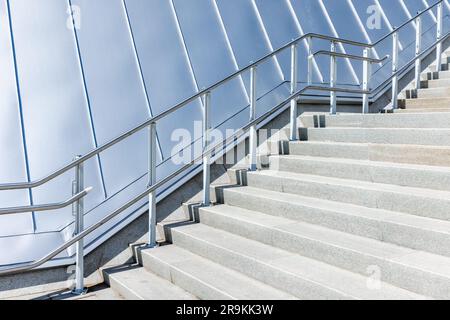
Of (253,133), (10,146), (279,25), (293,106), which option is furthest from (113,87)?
(279,25)

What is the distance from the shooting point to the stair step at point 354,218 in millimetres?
2830

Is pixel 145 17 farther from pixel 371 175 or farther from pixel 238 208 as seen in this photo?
pixel 371 175

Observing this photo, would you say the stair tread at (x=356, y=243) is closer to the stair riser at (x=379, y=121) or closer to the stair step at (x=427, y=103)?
the stair riser at (x=379, y=121)

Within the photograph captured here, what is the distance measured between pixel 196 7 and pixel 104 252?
350 centimetres

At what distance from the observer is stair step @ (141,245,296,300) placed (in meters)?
2.97

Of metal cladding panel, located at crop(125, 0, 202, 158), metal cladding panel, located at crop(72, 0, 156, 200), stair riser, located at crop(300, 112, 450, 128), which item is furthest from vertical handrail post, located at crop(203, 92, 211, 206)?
stair riser, located at crop(300, 112, 450, 128)

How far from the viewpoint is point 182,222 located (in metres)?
4.45

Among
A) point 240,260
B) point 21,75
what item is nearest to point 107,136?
point 21,75

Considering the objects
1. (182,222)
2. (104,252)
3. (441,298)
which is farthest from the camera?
(182,222)

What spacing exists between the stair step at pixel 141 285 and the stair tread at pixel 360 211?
121cm

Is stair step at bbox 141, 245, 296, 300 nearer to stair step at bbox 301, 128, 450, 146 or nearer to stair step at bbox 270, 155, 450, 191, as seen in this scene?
stair step at bbox 270, 155, 450, 191

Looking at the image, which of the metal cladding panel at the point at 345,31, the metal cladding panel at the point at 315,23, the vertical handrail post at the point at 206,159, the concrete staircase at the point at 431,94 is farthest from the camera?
the metal cladding panel at the point at 345,31

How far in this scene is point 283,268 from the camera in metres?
3.00

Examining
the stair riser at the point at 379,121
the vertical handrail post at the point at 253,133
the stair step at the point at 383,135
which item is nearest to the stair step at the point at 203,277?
the vertical handrail post at the point at 253,133
